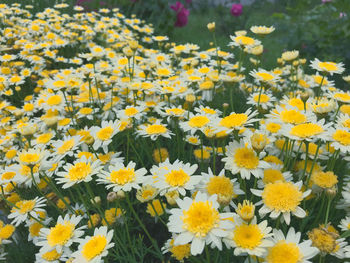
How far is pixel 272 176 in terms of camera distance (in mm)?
1334

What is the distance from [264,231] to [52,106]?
6.43ft

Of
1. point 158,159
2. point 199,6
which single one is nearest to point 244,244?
point 158,159

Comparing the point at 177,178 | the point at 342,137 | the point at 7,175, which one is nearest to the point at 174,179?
the point at 177,178

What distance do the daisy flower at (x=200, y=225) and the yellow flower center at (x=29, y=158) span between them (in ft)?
2.61

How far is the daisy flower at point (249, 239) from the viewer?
0.98m

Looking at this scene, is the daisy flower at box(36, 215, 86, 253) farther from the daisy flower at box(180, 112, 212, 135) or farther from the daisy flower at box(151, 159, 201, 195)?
the daisy flower at box(180, 112, 212, 135)

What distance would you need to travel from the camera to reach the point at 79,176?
131 cm

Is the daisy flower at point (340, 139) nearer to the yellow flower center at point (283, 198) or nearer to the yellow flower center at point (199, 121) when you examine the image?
the yellow flower center at point (283, 198)

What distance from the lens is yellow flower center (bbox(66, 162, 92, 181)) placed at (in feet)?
4.31

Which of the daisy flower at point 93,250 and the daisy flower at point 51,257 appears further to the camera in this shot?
the daisy flower at point 51,257

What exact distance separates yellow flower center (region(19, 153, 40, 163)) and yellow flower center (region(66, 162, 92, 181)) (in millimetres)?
222

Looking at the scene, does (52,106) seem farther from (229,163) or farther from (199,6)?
(199,6)

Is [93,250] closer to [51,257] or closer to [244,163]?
[51,257]

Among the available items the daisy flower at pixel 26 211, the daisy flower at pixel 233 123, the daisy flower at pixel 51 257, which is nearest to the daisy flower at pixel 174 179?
the daisy flower at pixel 233 123
